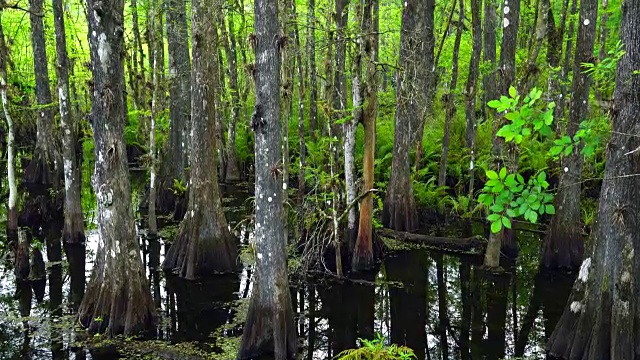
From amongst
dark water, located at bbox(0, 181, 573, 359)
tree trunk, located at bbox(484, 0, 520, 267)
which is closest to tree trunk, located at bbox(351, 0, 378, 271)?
dark water, located at bbox(0, 181, 573, 359)

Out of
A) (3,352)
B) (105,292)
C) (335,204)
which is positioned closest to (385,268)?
(335,204)

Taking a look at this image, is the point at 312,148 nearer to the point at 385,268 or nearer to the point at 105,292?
the point at 385,268

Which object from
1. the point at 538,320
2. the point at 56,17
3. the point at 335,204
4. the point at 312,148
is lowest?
the point at 538,320

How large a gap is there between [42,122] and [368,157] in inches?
533

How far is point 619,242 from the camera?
Answer: 6.47 meters

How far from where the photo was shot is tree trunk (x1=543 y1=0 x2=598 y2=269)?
10.2m

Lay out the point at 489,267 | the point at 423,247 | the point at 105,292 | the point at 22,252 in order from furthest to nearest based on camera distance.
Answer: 1. the point at 423,247
2. the point at 489,267
3. the point at 22,252
4. the point at 105,292

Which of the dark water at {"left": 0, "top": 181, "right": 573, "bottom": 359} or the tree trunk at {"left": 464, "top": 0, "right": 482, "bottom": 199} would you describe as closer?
the dark water at {"left": 0, "top": 181, "right": 573, "bottom": 359}

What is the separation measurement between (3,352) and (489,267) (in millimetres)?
8463

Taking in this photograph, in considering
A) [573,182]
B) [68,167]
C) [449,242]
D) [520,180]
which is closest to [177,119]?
[68,167]

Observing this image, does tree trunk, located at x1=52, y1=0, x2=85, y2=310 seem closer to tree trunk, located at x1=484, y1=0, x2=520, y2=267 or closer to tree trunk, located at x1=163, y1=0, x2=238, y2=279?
tree trunk, located at x1=163, y1=0, x2=238, y2=279

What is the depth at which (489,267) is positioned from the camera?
1104 centimetres

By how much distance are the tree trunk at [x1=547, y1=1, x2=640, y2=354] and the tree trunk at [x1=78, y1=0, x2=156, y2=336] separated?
→ 6.07 meters

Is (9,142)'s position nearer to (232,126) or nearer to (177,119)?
(177,119)
